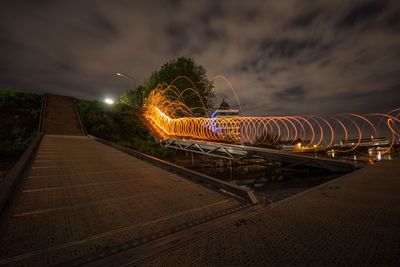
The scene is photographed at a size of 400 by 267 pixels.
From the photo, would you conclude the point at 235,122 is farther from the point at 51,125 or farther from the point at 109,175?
the point at 51,125

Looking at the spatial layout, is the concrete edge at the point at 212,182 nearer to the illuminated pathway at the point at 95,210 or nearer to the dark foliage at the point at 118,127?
the illuminated pathway at the point at 95,210

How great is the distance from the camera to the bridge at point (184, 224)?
5.51 ft

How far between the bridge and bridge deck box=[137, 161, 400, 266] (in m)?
0.01

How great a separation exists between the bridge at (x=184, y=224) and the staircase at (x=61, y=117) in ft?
41.6

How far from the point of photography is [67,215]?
98.9 inches

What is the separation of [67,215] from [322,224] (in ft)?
10.9

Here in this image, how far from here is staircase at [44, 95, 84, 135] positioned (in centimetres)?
1474

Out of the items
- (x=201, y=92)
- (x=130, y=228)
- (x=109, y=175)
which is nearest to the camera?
(x=130, y=228)

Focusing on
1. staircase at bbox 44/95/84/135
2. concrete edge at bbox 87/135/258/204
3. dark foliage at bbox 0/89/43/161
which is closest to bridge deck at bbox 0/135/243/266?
concrete edge at bbox 87/135/258/204

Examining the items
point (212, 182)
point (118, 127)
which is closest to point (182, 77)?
point (118, 127)

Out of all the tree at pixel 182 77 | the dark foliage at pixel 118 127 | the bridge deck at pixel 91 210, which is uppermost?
the tree at pixel 182 77

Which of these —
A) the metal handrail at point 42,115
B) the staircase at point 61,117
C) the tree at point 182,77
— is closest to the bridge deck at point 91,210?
the staircase at point 61,117

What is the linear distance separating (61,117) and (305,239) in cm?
2122

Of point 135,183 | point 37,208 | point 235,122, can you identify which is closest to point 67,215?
point 37,208
